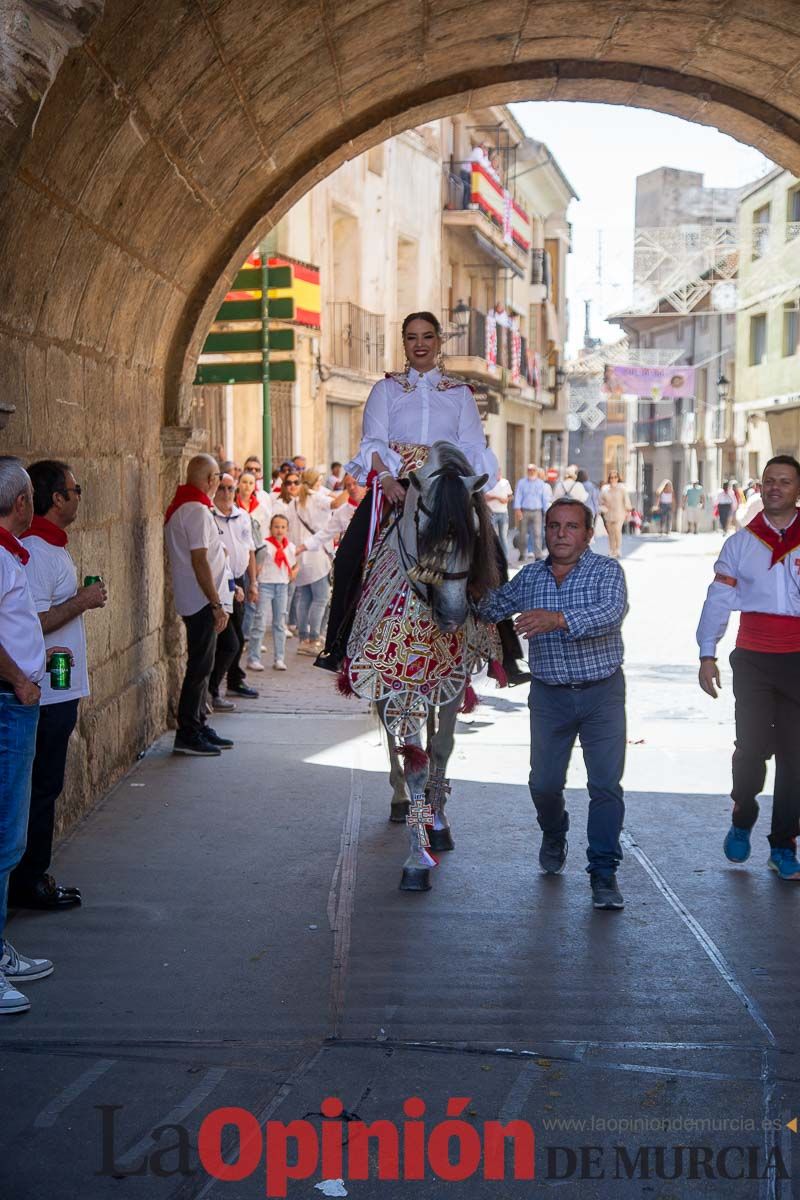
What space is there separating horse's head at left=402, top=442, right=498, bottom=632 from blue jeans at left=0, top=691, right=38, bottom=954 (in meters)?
1.62

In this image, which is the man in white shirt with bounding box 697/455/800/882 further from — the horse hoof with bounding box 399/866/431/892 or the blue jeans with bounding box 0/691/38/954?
the blue jeans with bounding box 0/691/38/954

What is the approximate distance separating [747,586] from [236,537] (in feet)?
16.7

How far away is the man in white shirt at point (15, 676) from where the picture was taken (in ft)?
13.9

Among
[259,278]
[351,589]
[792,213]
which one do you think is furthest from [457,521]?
[792,213]

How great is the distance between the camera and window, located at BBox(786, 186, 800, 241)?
34469 millimetres

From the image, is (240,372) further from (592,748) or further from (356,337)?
(356,337)

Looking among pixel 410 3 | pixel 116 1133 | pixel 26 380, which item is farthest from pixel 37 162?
pixel 116 1133

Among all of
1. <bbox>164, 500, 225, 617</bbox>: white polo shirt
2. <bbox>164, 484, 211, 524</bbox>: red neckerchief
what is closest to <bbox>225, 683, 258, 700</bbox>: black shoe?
<bbox>164, 500, 225, 617</bbox>: white polo shirt

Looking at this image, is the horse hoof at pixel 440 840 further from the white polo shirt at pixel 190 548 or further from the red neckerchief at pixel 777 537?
the white polo shirt at pixel 190 548

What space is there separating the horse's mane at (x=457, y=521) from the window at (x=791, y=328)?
32.3 metres

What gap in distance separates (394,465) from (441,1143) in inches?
129

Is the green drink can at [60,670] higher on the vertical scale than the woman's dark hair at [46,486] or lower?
lower

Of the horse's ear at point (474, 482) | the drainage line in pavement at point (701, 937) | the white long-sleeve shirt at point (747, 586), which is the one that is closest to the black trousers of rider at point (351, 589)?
the horse's ear at point (474, 482)

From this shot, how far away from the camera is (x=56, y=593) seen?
521 cm
